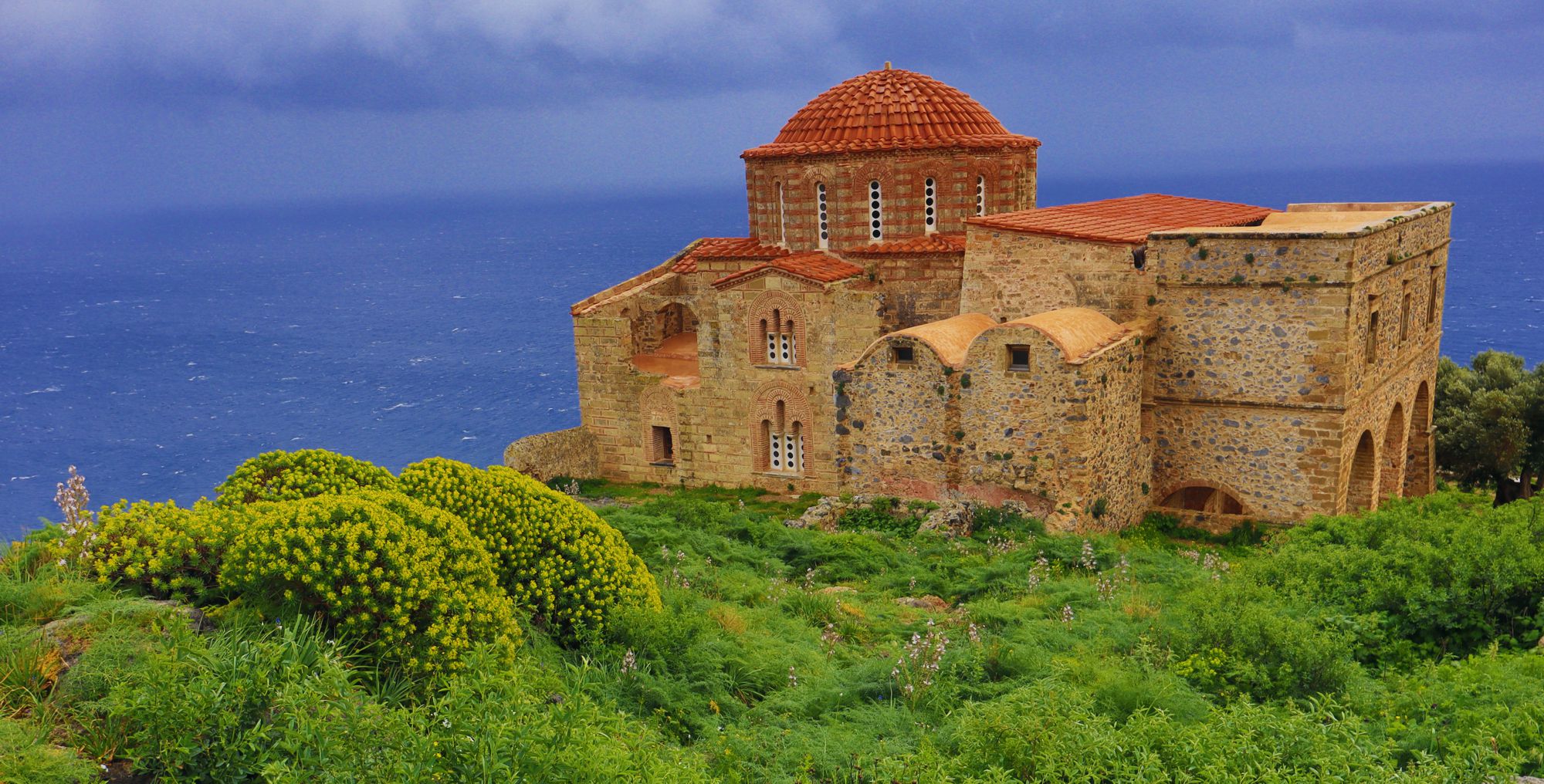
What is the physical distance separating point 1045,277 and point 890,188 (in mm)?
4567

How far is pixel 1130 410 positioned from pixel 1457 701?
38.9 ft

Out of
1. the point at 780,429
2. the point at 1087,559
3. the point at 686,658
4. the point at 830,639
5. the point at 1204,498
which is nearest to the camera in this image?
the point at 686,658

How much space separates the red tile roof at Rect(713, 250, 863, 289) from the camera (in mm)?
23547

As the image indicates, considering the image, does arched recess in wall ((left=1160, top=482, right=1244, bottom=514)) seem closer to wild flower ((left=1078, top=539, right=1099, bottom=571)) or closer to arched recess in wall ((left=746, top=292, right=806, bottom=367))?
wild flower ((left=1078, top=539, right=1099, bottom=571))

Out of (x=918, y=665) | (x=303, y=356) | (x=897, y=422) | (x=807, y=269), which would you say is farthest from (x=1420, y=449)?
(x=303, y=356)

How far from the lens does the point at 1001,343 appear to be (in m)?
19.6

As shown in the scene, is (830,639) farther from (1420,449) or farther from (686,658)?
(1420,449)

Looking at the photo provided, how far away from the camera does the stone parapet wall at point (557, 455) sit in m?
25.4

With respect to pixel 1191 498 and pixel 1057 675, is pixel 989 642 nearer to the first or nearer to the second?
pixel 1057 675

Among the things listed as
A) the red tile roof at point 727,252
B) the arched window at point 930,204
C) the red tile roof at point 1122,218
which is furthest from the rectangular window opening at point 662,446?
the red tile roof at point 1122,218

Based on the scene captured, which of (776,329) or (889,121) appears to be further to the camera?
(889,121)

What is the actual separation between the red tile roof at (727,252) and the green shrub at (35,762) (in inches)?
776

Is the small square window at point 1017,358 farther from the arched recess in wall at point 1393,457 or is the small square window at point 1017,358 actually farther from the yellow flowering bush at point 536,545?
the arched recess in wall at point 1393,457

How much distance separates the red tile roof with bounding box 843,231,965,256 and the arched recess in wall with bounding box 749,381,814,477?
3477mm
